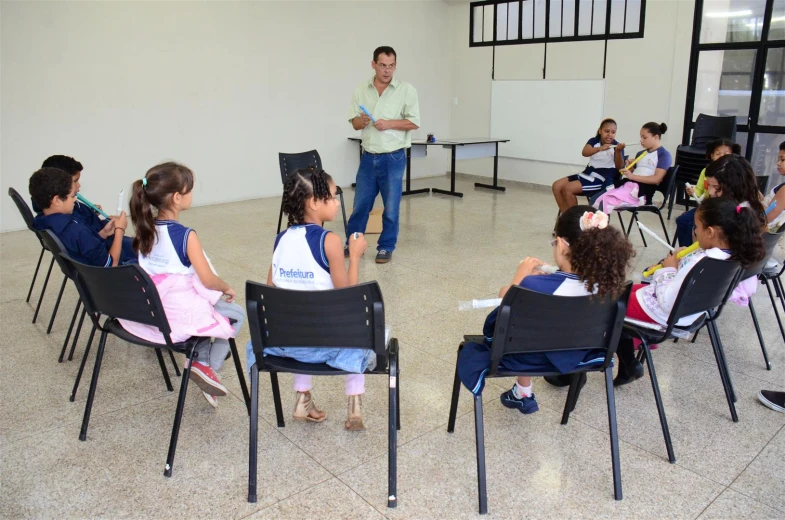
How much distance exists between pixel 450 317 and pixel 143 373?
62.9 inches

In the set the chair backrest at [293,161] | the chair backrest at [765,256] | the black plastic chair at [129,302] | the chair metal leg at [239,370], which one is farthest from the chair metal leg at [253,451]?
the chair backrest at [293,161]

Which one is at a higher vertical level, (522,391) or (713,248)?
(713,248)

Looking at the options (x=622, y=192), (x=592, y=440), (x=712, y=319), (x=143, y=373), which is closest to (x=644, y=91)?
(x=622, y=192)

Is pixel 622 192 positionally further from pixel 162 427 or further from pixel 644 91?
pixel 162 427

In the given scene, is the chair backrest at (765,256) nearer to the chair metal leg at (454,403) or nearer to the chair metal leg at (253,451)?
the chair metal leg at (454,403)

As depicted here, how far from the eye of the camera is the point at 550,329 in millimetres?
1813

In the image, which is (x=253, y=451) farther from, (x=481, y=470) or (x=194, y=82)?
(x=194, y=82)

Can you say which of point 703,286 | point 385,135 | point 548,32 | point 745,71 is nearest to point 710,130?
point 745,71

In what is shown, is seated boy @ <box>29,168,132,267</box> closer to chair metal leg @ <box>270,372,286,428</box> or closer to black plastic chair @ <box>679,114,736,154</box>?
chair metal leg @ <box>270,372,286,428</box>

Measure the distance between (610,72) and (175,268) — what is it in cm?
617

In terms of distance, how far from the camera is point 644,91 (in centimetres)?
676

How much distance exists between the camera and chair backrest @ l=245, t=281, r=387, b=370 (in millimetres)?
1735

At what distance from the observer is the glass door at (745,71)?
19.4 ft

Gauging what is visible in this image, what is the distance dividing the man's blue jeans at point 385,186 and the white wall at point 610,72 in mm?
3548
